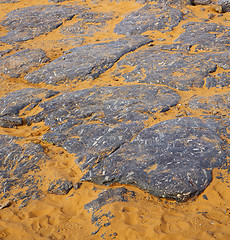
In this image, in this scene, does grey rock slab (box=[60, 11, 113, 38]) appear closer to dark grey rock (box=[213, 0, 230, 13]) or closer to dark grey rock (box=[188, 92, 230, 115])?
dark grey rock (box=[213, 0, 230, 13])

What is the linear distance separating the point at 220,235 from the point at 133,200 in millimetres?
1023

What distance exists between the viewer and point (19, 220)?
3.08m

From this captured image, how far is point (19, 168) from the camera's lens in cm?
380

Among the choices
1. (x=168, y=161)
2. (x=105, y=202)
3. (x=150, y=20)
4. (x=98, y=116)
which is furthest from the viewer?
(x=150, y=20)

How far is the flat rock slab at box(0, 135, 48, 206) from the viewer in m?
3.47

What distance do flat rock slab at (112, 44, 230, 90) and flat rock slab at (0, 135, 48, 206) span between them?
264cm

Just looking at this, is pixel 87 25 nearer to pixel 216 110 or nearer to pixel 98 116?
pixel 98 116

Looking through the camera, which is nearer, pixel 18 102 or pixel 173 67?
pixel 18 102

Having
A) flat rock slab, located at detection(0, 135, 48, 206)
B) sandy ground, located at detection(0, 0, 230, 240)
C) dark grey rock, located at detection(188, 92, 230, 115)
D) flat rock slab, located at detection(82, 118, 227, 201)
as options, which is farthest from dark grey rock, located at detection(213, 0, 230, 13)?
flat rock slab, located at detection(0, 135, 48, 206)

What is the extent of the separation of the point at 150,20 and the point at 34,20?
430cm

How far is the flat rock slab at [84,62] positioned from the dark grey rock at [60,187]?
2.99 m

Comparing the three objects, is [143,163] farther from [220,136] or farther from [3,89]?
[3,89]

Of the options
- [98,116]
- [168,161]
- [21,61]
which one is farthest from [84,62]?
[168,161]

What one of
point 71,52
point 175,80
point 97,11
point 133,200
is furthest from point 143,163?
point 97,11
